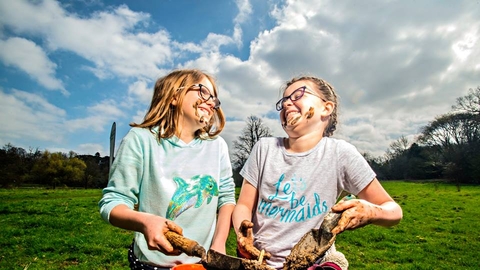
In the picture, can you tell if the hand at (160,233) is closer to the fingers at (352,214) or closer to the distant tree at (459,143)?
the fingers at (352,214)

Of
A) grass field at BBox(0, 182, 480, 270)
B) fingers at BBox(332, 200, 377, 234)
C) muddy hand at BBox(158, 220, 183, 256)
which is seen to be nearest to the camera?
fingers at BBox(332, 200, 377, 234)

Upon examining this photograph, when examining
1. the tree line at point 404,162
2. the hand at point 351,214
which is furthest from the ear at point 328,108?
the tree line at point 404,162

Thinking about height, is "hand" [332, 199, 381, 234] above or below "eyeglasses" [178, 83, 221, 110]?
below

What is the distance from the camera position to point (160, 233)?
5.83ft

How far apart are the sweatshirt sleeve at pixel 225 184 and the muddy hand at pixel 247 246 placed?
2.76 ft

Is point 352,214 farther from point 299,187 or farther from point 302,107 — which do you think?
point 302,107

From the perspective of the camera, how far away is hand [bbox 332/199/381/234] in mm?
1561

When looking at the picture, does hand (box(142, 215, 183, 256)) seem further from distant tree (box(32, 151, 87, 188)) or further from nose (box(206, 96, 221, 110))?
distant tree (box(32, 151, 87, 188))

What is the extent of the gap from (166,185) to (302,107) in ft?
4.20

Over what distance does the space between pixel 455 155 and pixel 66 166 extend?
67217 millimetres

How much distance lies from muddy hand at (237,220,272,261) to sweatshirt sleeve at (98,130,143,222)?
865 millimetres

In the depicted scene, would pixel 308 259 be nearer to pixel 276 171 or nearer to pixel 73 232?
pixel 276 171

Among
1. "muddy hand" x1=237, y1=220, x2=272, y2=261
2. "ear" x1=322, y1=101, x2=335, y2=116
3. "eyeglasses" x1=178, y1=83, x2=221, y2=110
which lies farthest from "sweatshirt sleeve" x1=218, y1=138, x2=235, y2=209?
"ear" x1=322, y1=101, x2=335, y2=116

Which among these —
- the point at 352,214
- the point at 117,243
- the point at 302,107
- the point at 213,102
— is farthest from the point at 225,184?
the point at 117,243
